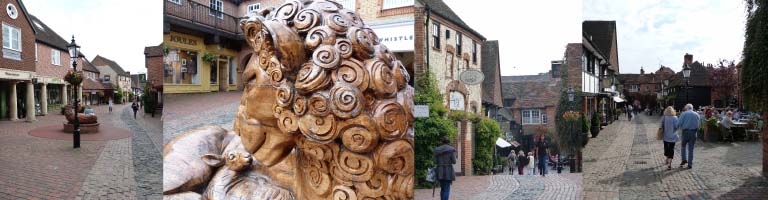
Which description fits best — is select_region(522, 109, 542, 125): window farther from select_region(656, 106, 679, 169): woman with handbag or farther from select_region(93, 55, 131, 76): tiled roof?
select_region(656, 106, 679, 169): woman with handbag

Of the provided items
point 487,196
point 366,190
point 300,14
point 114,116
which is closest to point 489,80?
point 487,196

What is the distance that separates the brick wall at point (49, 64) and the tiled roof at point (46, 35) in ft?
0.07

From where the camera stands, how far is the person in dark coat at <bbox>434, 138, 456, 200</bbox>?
5.54ft

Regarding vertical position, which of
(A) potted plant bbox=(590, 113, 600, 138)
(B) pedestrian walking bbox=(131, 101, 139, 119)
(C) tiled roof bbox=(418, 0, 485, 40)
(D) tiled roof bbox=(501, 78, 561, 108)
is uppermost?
(C) tiled roof bbox=(418, 0, 485, 40)

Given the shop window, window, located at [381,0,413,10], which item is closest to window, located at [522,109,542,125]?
window, located at [381,0,413,10]

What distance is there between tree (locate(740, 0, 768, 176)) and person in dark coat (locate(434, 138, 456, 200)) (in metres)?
2.95

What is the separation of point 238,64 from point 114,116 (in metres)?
0.88

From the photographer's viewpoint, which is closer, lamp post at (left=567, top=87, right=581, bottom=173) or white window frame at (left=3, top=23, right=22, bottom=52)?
lamp post at (left=567, top=87, right=581, bottom=173)

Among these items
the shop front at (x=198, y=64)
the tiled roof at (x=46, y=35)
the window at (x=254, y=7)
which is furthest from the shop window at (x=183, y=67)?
the tiled roof at (x=46, y=35)

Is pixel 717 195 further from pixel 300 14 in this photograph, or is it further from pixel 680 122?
pixel 300 14

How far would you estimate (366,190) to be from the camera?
3.74 feet

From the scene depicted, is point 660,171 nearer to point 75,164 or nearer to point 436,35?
point 436,35

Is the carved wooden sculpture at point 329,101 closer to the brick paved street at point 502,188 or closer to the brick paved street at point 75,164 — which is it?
the brick paved street at point 502,188

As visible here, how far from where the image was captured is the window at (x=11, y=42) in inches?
73.5
